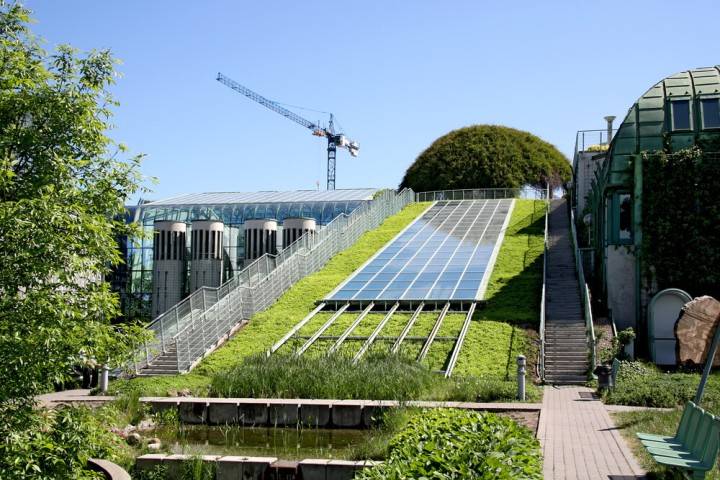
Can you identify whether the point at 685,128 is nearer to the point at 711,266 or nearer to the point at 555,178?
the point at 711,266

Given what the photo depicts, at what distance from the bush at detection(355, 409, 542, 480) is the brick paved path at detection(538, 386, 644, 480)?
886 millimetres

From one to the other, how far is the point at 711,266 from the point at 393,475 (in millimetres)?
19856

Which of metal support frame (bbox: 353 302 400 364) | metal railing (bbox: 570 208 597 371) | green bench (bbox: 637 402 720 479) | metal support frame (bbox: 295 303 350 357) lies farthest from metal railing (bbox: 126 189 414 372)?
metal railing (bbox: 570 208 597 371)

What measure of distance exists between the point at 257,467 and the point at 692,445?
6.23 meters

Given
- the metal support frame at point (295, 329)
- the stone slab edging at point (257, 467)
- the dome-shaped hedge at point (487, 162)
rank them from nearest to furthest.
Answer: the stone slab edging at point (257, 467), the metal support frame at point (295, 329), the dome-shaped hedge at point (487, 162)

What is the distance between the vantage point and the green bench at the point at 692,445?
8320 mm

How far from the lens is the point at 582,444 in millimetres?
12094

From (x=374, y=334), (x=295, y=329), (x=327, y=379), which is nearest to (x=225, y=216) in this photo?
(x=295, y=329)

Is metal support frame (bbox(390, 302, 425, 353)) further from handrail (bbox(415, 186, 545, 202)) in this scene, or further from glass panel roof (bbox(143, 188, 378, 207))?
handrail (bbox(415, 186, 545, 202))

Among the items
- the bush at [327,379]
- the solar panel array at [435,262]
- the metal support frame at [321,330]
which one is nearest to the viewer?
the bush at [327,379]

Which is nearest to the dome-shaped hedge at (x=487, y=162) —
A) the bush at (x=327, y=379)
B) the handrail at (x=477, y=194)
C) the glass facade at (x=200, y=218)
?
the handrail at (x=477, y=194)

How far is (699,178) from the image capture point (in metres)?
24.8

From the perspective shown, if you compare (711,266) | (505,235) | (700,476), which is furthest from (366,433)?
(505,235)

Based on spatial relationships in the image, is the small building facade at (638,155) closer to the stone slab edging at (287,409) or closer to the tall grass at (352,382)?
the tall grass at (352,382)
